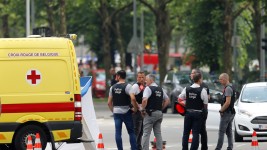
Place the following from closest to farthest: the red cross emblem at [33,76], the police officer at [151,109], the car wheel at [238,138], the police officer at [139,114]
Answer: the red cross emblem at [33,76], the police officer at [151,109], the police officer at [139,114], the car wheel at [238,138]

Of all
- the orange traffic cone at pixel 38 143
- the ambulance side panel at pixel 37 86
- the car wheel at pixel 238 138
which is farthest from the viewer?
the car wheel at pixel 238 138

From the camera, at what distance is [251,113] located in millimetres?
24781

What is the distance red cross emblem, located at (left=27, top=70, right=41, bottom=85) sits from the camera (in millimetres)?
19562

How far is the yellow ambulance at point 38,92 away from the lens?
19.5m

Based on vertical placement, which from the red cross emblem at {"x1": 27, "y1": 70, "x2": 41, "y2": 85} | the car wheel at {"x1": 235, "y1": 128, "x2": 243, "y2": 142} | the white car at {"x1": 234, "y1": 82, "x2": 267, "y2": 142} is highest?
the red cross emblem at {"x1": 27, "y1": 70, "x2": 41, "y2": 85}

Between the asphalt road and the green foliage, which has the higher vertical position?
the green foliage

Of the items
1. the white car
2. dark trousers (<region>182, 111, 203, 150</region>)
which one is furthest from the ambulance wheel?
the white car

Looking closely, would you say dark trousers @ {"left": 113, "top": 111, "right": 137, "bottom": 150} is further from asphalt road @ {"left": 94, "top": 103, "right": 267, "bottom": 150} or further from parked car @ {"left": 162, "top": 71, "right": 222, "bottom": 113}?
parked car @ {"left": 162, "top": 71, "right": 222, "bottom": 113}

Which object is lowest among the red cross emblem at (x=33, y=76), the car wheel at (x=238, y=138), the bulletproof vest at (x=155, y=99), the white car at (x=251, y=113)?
the car wheel at (x=238, y=138)

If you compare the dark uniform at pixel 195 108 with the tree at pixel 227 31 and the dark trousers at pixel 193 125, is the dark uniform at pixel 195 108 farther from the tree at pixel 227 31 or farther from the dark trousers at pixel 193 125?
the tree at pixel 227 31

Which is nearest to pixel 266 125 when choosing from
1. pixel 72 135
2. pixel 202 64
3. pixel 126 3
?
pixel 72 135

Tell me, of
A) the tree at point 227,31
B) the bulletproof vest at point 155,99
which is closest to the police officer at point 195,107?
the bulletproof vest at point 155,99

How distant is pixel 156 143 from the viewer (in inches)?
810

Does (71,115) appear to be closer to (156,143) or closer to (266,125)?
(156,143)
